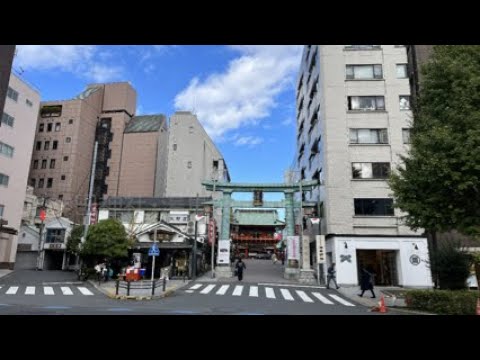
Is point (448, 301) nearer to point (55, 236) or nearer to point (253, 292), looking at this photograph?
point (253, 292)

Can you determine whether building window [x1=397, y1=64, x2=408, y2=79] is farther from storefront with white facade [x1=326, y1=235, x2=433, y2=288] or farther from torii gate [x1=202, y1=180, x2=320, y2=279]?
storefront with white facade [x1=326, y1=235, x2=433, y2=288]

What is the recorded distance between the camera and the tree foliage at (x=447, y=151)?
1156 centimetres

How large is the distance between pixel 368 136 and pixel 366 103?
2757 millimetres

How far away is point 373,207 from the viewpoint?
27281 mm

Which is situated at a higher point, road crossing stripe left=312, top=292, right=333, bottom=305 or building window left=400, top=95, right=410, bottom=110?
building window left=400, top=95, right=410, bottom=110

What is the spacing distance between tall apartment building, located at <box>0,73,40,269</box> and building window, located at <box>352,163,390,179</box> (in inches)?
1189

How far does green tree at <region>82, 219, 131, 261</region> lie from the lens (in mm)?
24922

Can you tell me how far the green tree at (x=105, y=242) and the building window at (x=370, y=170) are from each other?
17.7 metres

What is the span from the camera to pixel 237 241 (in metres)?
56.9

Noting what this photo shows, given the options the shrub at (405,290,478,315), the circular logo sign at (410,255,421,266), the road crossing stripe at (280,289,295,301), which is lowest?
the road crossing stripe at (280,289,295,301)

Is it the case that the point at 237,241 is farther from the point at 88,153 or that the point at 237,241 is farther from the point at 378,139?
the point at 378,139

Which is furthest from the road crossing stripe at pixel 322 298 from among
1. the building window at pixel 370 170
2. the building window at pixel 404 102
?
the building window at pixel 404 102

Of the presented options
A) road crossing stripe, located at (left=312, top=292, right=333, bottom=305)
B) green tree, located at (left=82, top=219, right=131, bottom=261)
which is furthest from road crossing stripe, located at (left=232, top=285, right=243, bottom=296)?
green tree, located at (left=82, top=219, right=131, bottom=261)
